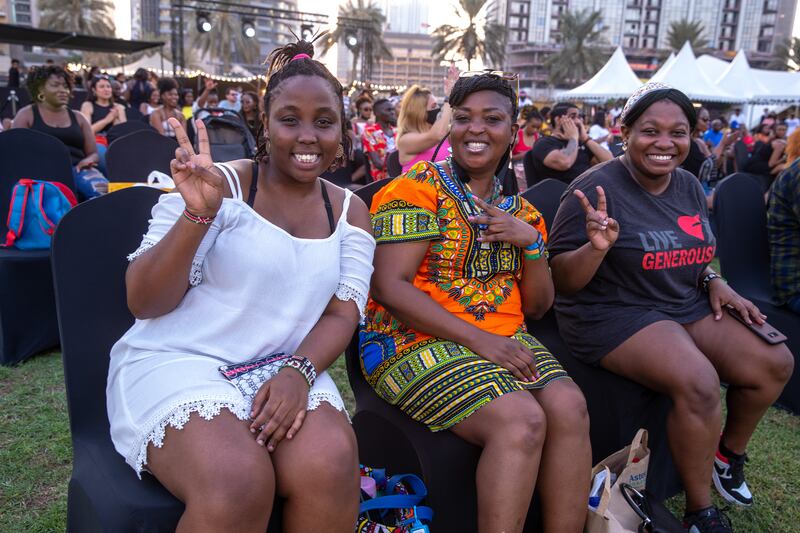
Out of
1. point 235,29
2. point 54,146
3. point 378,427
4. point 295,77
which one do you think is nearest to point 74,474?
point 378,427

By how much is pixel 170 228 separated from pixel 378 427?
1.02 metres

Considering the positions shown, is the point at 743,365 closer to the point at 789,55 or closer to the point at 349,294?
the point at 349,294

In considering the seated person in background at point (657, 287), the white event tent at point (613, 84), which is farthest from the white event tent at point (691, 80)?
the seated person in background at point (657, 287)

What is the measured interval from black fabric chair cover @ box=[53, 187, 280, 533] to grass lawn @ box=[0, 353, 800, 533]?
28.2 inches

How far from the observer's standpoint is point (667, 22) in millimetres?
83500

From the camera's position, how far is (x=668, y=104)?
2561 mm

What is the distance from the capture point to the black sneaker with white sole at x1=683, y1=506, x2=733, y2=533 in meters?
2.19

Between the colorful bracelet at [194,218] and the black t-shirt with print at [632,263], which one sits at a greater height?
the colorful bracelet at [194,218]

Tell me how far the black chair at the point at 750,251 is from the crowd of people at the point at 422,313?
91cm

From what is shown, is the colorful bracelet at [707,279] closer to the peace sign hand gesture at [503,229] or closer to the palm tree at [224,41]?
the peace sign hand gesture at [503,229]

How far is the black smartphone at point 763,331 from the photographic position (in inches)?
97.0

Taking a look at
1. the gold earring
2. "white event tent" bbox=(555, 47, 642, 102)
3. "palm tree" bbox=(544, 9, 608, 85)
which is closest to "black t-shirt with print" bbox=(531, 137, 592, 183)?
the gold earring

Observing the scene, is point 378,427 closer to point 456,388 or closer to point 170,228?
point 456,388

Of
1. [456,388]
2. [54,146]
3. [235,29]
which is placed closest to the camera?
[456,388]
